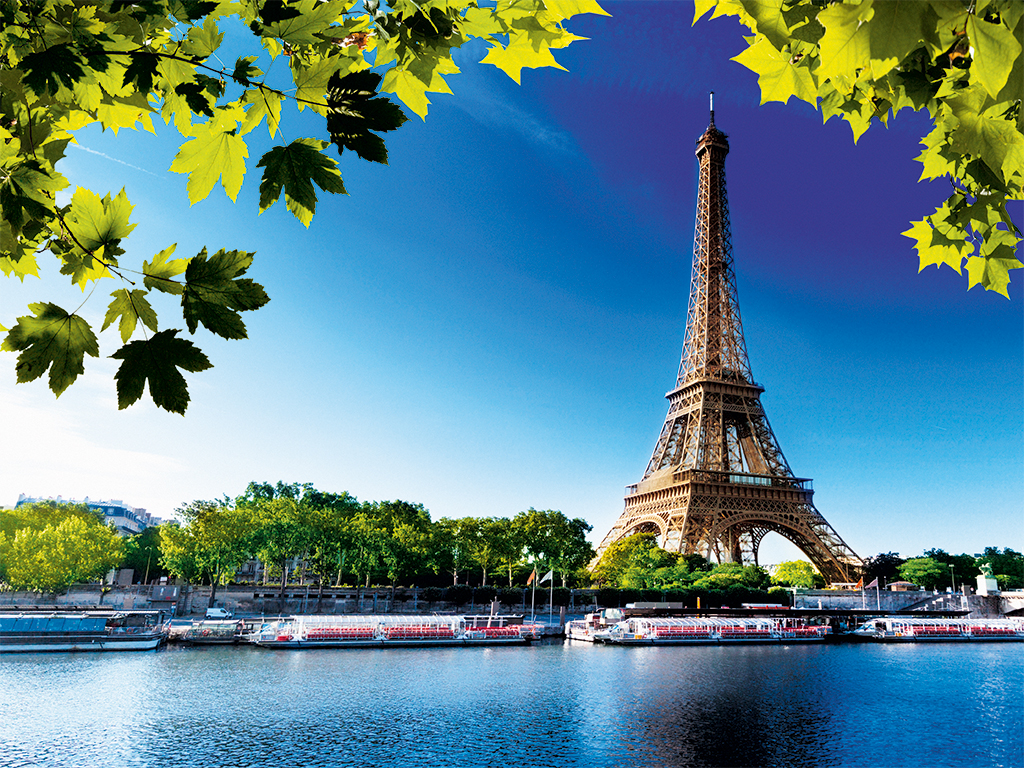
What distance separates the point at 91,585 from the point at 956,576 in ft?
347

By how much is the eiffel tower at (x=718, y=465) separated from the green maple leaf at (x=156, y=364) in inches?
2494

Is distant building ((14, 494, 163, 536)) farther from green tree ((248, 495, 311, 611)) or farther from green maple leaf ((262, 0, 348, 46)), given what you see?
green maple leaf ((262, 0, 348, 46))

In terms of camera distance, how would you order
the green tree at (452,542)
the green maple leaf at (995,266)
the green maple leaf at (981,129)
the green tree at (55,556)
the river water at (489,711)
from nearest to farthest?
the green maple leaf at (981,129) < the green maple leaf at (995,266) < the river water at (489,711) < the green tree at (55,556) < the green tree at (452,542)

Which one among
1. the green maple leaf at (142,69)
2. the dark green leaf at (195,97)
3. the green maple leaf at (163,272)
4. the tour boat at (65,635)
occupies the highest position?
the green maple leaf at (142,69)

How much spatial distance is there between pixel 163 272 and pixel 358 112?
0.75m

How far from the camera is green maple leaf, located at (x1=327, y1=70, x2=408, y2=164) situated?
1.88 meters

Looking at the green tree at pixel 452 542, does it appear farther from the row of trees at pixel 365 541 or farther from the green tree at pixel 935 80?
the green tree at pixel 935 80

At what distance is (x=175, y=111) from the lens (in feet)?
7.61

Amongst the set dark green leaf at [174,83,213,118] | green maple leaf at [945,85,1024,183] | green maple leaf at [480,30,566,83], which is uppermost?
green maple leaf at [480,30,566,83]

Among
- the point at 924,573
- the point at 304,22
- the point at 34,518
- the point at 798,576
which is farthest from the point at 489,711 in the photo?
the point at 924,573

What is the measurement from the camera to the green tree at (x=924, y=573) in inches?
3063

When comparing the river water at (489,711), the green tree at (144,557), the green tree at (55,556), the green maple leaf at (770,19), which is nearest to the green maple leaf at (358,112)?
the green maple leaf at (770,19)

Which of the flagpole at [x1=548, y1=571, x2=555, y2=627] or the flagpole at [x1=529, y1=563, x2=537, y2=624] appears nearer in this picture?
the flagpole at [x1=529, y1=563, x2=537, y2=624]

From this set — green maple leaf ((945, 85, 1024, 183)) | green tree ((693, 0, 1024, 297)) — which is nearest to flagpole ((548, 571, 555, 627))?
green tree ((693, 0, 1024, 297))
